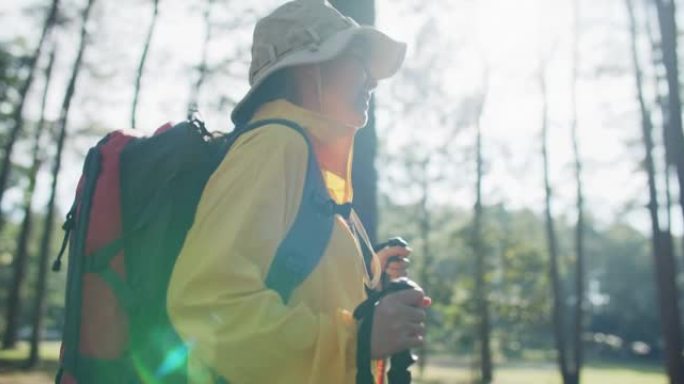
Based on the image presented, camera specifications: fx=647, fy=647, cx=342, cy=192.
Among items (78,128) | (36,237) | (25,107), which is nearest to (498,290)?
(78,128)

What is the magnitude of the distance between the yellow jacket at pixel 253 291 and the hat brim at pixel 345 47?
274 mm

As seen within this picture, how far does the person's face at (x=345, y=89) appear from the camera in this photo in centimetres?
187

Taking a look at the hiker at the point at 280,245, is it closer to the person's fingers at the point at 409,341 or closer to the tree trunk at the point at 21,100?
the person's fingers at the point at 409,341

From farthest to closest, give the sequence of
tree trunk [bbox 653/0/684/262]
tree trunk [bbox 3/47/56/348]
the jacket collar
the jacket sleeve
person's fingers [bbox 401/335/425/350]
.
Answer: tree trunk [bbox 3/47/56/348] < tree trunk [bbox 653/0/684/262] < the jacket collar < person's fingers [bbox 401/335/425/350] < the jacket sleeve

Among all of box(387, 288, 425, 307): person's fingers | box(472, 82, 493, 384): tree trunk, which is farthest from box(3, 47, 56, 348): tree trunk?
box(387, 288, 425, 307): person's fingers

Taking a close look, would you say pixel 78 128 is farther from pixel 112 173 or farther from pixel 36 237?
pixel 36 237

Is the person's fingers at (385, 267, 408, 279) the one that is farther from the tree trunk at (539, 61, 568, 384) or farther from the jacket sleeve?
the tree trunk at (539, 61, 568, 384)

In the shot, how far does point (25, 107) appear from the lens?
63.7ft

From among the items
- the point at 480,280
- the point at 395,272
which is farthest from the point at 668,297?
the point at 395,272

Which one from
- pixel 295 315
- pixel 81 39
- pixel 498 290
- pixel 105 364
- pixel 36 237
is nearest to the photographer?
pixel 295 315

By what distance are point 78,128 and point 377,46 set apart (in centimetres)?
2056

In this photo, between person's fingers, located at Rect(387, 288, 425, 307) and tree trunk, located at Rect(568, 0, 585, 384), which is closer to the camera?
person's fingers, located at Rect(387, 288, 425, 307)

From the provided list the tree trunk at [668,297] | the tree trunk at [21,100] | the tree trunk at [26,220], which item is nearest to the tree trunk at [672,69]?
the tree trunk at [668,297]

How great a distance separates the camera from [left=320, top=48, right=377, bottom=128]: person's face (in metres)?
1.87
